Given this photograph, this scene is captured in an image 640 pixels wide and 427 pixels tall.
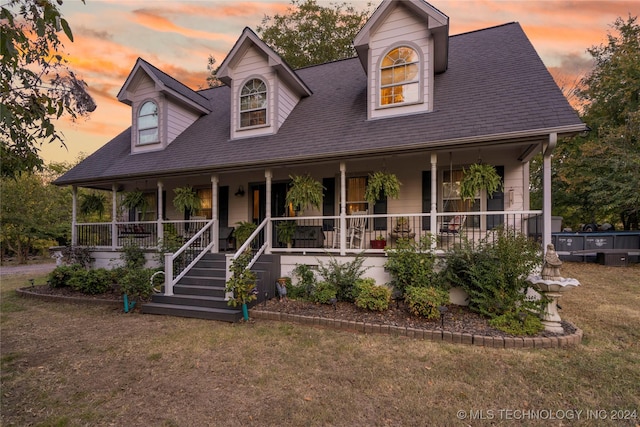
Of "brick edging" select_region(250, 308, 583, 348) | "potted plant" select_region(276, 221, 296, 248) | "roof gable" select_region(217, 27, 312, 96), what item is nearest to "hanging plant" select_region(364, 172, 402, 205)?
"potted plant" select_region(276, 221, 296, 248)

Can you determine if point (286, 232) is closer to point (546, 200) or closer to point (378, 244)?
point (378, 244)

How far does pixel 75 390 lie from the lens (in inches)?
139

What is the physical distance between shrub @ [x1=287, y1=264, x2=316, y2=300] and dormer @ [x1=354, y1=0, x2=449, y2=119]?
426 centimetres

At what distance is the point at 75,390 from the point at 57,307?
5.28 m

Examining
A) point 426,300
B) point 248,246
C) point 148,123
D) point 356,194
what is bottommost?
point 426,300

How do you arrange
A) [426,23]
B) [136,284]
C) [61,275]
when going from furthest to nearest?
[61,275] < [426,23] < [136,284]

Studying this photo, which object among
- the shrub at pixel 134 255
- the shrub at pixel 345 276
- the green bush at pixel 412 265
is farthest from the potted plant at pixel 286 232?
the shrub at pixel 134 255

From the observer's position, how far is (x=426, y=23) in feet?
23.9

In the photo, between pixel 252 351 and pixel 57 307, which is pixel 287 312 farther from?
pixel 57 307

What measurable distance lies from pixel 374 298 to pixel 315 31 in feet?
57.0

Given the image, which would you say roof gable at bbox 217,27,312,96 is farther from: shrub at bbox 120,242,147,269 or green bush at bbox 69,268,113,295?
green bush at bbox 69,268,113,295

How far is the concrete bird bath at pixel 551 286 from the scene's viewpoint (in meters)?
4.80

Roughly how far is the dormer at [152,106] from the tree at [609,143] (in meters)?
17.6

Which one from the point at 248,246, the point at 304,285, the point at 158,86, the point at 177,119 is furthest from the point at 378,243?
the point at 158,86
